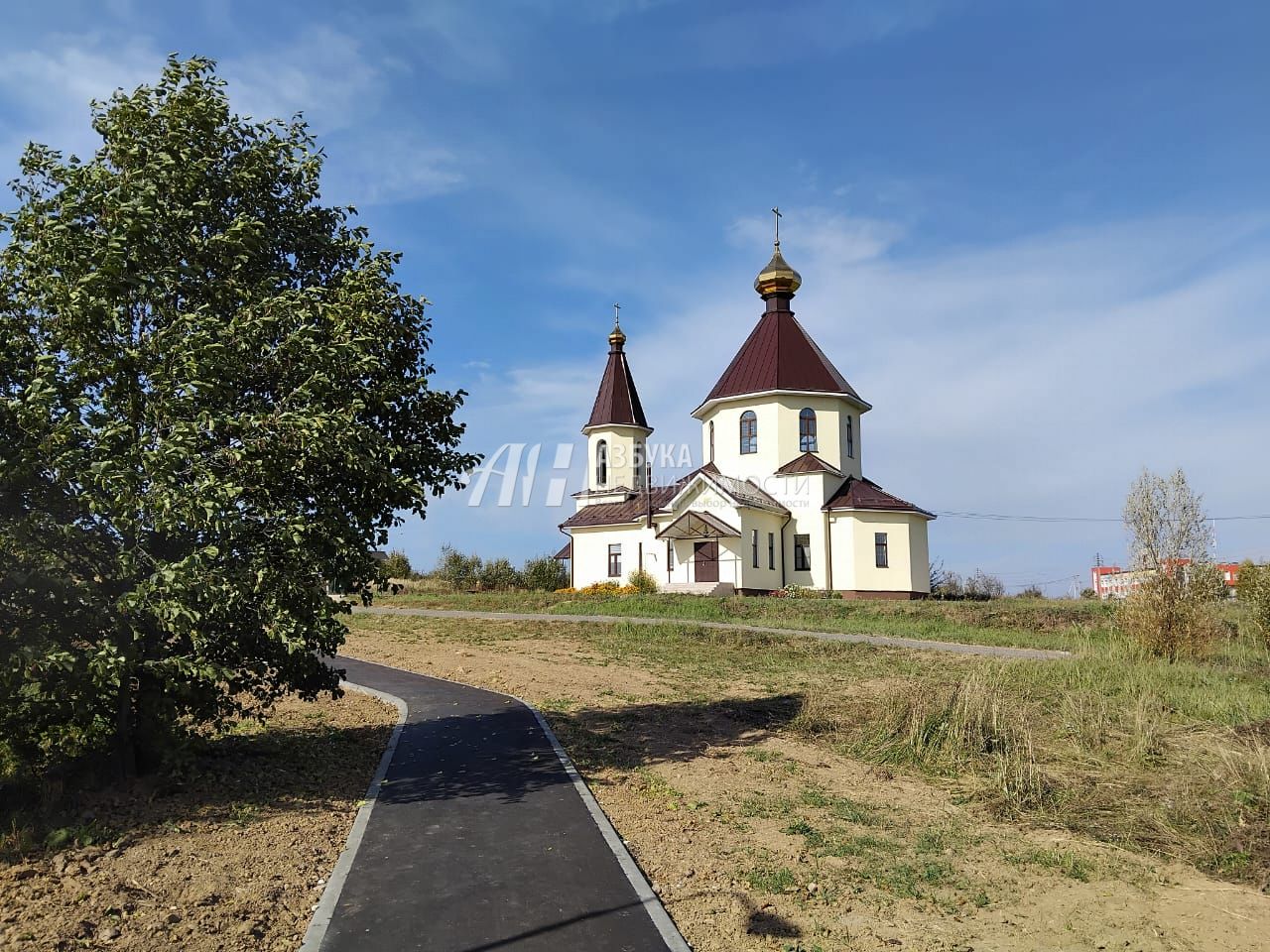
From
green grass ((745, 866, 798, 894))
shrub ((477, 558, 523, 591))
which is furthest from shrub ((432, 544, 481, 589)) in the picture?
green grass ((745, 866, 798, 894))

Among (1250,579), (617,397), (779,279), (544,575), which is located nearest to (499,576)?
(544,575)

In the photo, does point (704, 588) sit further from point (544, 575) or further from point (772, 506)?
point (544, 575)

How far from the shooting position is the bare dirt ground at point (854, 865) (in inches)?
227

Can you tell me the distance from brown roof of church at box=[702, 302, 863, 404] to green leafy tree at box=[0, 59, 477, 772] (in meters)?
30.6

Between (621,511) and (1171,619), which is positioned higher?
(621,511)

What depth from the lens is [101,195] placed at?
24.2 feet

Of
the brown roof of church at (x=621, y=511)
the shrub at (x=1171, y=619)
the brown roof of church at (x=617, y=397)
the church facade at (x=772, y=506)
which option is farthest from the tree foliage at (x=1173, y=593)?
the brown roof of church at (x=617, y=397)

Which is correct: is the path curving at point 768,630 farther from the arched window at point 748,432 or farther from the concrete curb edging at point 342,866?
the arched window at point 748,432

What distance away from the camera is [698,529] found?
116 feet

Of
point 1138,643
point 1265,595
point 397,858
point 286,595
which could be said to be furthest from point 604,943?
point 1265,595

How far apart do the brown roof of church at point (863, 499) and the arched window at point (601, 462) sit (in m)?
11.7

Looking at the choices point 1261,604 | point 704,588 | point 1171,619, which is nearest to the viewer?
point 1171,619

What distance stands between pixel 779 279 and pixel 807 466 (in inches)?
361

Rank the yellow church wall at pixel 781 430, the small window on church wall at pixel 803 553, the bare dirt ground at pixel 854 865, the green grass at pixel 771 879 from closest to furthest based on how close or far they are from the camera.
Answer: the bare dirt ground at pixel 854 865
the green grass at pixel 771 879
the small window on church wall at pixel 803 553
the yellow church wall at pixel 781 430
